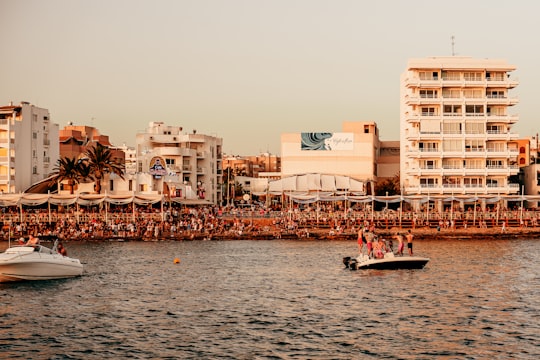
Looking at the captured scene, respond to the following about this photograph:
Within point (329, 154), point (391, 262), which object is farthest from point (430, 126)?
point (391, 262)

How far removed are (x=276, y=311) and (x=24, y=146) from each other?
89.4 m

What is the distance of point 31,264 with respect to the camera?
47.7 m

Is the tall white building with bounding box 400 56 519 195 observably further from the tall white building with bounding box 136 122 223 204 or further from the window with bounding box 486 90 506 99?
the tall white building with bounding box 136 122 223 204

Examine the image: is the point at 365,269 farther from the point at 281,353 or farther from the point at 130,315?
the point at 281,353

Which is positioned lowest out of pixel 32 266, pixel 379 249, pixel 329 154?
pixel 32 266

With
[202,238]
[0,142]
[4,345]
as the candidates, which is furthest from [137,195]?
[4,345]

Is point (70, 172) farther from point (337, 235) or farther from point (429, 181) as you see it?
point (429, 181)

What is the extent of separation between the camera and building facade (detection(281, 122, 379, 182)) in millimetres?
133125

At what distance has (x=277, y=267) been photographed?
59500 millimetres

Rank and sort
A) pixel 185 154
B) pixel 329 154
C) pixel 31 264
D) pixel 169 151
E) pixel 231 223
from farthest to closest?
pixel 185 154
pixel 169 151
pixel 329 154
pixel 231 223
pixel 31 264

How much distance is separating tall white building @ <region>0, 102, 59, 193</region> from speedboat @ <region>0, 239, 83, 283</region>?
224ft

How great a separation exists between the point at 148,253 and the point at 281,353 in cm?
4541

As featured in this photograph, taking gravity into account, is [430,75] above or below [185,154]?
above

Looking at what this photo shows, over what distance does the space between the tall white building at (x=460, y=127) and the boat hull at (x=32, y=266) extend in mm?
73847
